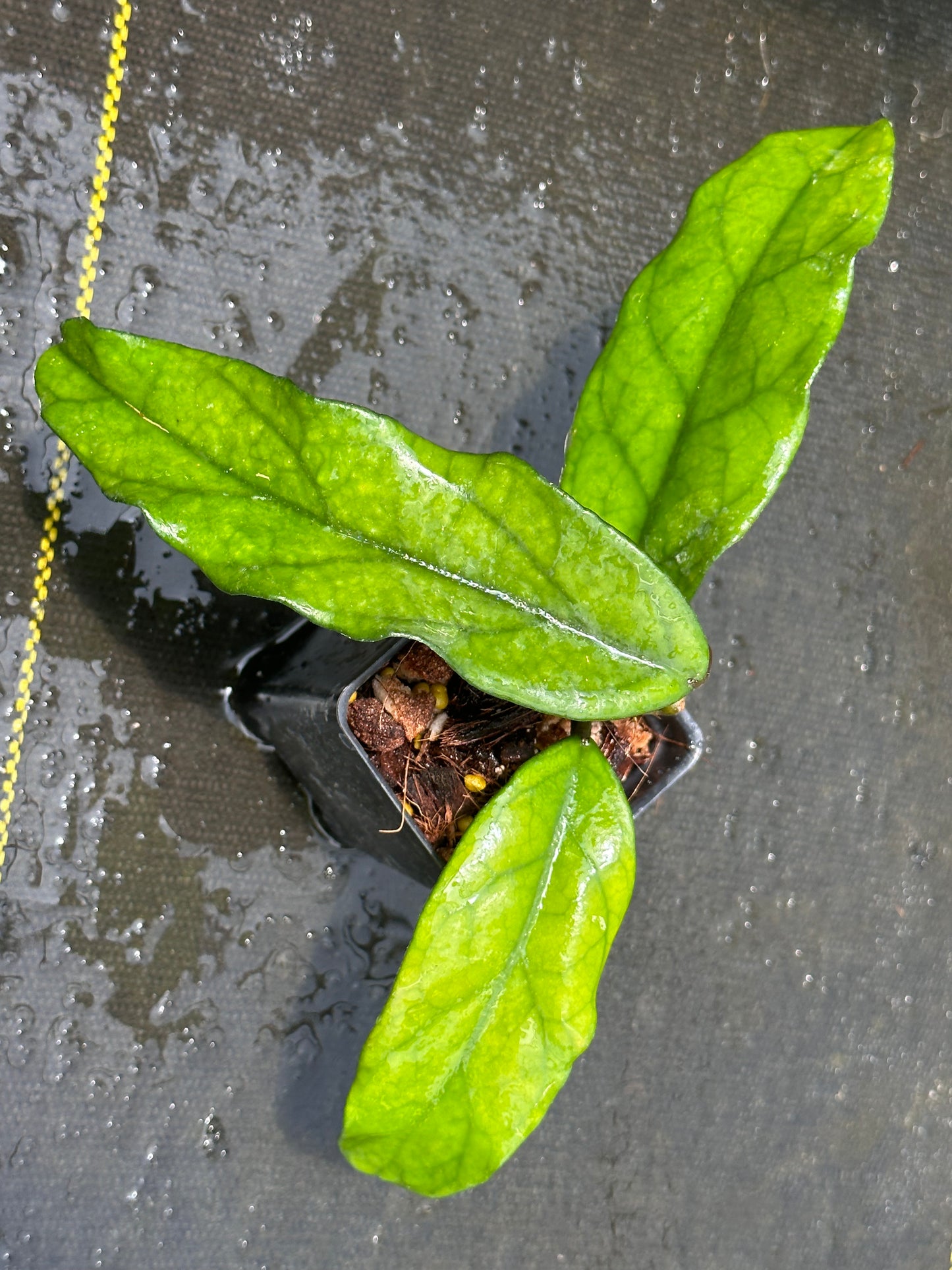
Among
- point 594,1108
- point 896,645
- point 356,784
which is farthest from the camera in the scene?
point 896,645

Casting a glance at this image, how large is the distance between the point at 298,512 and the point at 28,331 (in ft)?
1.85

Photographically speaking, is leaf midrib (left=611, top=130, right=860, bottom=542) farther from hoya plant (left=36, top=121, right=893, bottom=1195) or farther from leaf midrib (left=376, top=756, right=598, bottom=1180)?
leaf midrib (left=376, top=756, right=598, bottom=1180)

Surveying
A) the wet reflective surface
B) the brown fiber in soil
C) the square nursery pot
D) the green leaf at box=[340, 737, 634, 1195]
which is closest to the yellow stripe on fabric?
the wet reflective surface

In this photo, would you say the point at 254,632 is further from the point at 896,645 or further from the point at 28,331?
the point at 896,645

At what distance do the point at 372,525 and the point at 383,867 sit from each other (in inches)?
24.0

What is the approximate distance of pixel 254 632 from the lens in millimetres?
1188

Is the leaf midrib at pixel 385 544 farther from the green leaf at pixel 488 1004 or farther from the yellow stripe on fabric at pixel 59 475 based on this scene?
the yellow stripe on fabric at pixel 59 475

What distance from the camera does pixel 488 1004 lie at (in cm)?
74

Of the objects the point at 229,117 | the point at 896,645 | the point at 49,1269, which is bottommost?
the point at 49,1269

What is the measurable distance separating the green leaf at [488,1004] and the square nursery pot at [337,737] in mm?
148

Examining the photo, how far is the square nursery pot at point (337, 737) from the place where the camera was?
0.90 metres

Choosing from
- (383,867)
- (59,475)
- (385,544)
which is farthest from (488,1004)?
(59,475)

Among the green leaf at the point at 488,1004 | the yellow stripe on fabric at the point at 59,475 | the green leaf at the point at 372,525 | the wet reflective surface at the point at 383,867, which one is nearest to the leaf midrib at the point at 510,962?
the green leaf at the point at 488,1004

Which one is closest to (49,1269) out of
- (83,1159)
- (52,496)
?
(83,1159)
